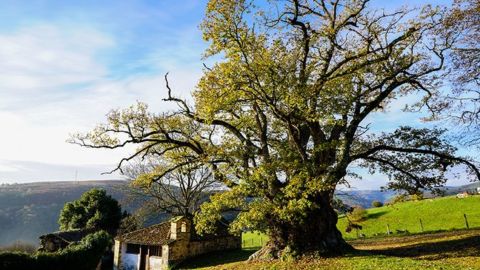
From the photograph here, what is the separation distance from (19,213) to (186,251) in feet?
390

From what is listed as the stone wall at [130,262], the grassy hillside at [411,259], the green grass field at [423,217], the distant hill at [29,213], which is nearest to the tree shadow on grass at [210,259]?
the stone wall at [130,262]

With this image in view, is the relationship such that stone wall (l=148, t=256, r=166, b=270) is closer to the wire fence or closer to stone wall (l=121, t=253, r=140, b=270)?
stone wall (l=121, t=253, r=140, b=270)

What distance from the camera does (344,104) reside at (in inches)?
815

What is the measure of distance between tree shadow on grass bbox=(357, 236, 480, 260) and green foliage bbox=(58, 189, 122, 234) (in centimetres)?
4247

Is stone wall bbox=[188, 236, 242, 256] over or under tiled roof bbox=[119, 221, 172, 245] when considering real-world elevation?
under

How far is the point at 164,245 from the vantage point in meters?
35.3

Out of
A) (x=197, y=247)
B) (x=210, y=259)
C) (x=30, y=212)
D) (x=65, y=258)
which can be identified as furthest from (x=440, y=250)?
(x=30, y=212)

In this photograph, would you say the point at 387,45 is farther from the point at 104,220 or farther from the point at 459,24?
the point at 104,220

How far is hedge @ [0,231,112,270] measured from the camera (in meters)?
27.1

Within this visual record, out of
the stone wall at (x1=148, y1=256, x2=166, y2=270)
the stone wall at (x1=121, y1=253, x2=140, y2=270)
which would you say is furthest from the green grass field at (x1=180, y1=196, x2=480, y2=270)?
the stone wall at (x1=121, y1=253, x2=140, y2=270)

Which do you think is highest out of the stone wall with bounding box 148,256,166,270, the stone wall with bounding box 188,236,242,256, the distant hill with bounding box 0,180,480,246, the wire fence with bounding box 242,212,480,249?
the distant hill with bounding box 0,180,480,246

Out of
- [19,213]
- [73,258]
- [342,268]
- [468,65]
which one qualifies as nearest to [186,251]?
[73,258]

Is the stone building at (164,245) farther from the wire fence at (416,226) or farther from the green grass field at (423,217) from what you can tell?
the green grass field at (423,217)

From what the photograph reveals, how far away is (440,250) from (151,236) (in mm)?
27340
